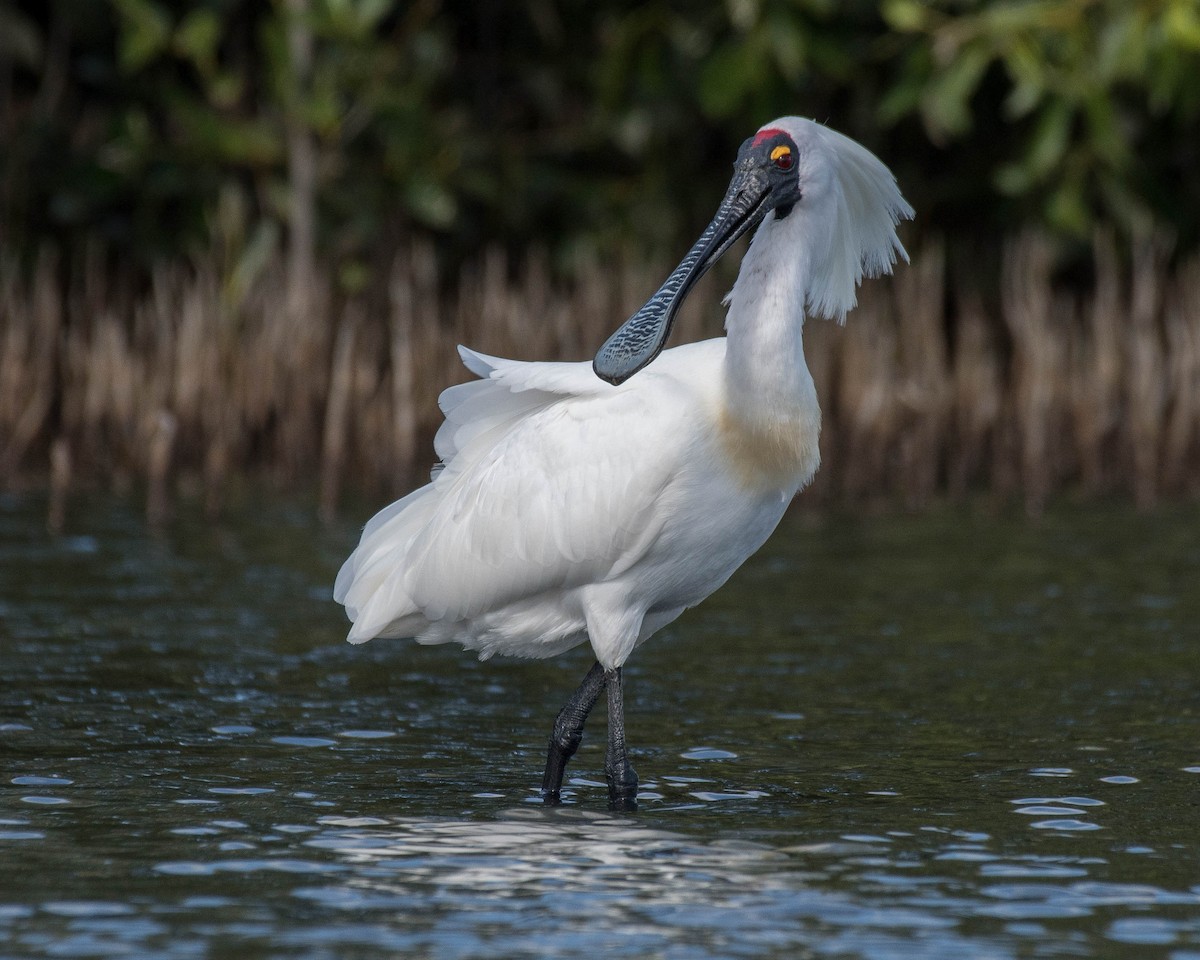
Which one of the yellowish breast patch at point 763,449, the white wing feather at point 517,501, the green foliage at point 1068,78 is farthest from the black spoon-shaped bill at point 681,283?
the green foliage at point 1068,78

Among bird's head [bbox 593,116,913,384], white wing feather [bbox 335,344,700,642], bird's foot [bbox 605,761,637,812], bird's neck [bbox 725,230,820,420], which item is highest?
bird's head [bbox 593,116,913,384]

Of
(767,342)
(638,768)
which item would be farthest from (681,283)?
(638,768)

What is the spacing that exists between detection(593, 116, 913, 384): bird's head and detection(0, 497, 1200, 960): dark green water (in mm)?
1282

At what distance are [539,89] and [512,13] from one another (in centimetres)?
122

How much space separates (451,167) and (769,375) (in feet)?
32.6

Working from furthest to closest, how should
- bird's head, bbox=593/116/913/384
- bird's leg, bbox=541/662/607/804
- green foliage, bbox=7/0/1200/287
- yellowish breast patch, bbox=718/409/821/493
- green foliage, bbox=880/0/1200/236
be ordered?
green foliage, bbox=7/0/1200/287
green foliage, bbox=880/0/1200/236
bird's leg, bbox=541/662/607/804
bird's head, bbox=593/116/913/384
yellowish breast patch, bbox=718/409/821/493

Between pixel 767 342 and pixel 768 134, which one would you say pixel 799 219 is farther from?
pixel 767 342

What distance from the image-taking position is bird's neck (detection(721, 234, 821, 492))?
18.9ft

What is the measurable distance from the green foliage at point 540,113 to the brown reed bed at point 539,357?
3.52 ft

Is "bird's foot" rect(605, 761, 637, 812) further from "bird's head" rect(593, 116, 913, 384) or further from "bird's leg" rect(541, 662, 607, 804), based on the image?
"bird's head" rect(593, 116, 913, 384)

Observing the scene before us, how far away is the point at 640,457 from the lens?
577 centimetres

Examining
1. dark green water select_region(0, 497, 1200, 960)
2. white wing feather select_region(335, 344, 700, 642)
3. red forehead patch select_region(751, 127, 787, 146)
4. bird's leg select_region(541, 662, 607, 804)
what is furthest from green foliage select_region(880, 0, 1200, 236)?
bird's leg select_region(541, 662, 607, 804)

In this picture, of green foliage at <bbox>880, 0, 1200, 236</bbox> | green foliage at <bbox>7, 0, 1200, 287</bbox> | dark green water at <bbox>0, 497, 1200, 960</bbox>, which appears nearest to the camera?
dark green water at <bbox>0, 497, 1200, 960</bbox>

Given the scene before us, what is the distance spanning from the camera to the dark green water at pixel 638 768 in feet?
15.0
